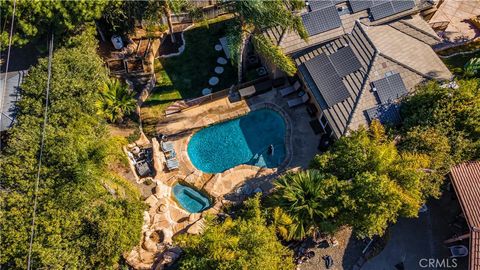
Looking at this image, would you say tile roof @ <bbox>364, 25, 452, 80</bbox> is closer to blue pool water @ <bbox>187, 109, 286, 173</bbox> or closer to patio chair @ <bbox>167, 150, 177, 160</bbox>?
blue pool water @ <bbox>187, 109, 286, 173</bbox>

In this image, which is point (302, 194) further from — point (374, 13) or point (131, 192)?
point (374, 13)

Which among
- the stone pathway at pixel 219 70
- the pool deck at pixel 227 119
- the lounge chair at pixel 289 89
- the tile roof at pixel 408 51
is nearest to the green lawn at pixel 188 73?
the stone pathway at pixel 219 70

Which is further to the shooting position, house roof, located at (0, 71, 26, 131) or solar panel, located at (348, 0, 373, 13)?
solar panel, located at (348, 0, 373, 13)

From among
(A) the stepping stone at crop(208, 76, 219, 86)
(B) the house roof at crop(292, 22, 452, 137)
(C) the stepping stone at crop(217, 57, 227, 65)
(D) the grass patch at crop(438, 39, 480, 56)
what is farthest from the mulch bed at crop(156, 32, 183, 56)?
(D) the grass patch at crop(438, 39, 480, 56)

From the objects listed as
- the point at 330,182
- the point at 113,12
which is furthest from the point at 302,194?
the point at 113,12

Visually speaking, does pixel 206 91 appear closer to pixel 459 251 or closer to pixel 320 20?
pixel 320 20

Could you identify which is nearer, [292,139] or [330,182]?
[330,182]
